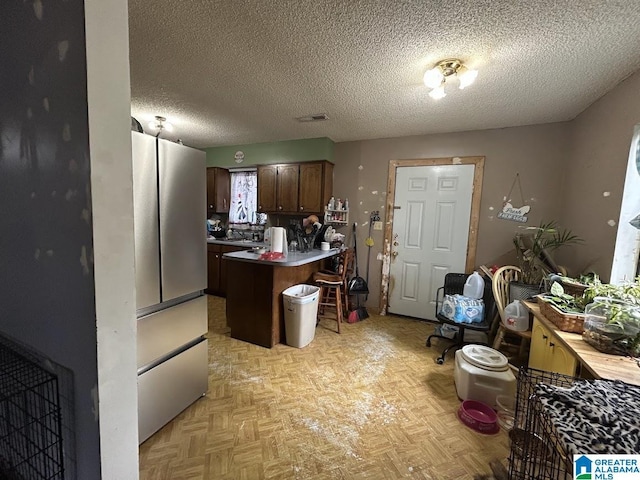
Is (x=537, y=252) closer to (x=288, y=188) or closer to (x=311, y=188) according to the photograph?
(x=311, y=188)

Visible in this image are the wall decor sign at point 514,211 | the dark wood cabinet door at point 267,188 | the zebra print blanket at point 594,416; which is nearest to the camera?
the zebra print blanket at point 594,416

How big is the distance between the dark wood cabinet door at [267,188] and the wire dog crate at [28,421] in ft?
10.5

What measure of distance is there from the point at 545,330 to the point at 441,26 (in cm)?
209


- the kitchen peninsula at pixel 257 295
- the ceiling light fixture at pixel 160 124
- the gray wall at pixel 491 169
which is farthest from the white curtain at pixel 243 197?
the kitchen peninsula at pixel 257 295

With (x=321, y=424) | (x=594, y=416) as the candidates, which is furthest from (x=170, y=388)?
(x=594, y=416)

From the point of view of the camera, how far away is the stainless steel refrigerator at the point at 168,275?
143 cm

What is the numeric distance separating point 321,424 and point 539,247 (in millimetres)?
2674

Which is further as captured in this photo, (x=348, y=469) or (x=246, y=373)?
(x=246, y=373)

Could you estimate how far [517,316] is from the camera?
8.09 ft

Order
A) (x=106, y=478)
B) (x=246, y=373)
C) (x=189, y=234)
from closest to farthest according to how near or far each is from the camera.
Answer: (x=106, y=478) < (x=189, y=234) < (x=246, y=373)

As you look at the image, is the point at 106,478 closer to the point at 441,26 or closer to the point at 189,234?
the point at 189,234

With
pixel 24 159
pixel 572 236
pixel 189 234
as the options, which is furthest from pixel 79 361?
pixel 572 236

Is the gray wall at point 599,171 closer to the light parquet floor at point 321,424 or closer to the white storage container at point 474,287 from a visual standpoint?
the white storage container at point 474,287

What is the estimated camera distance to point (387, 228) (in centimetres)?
371
